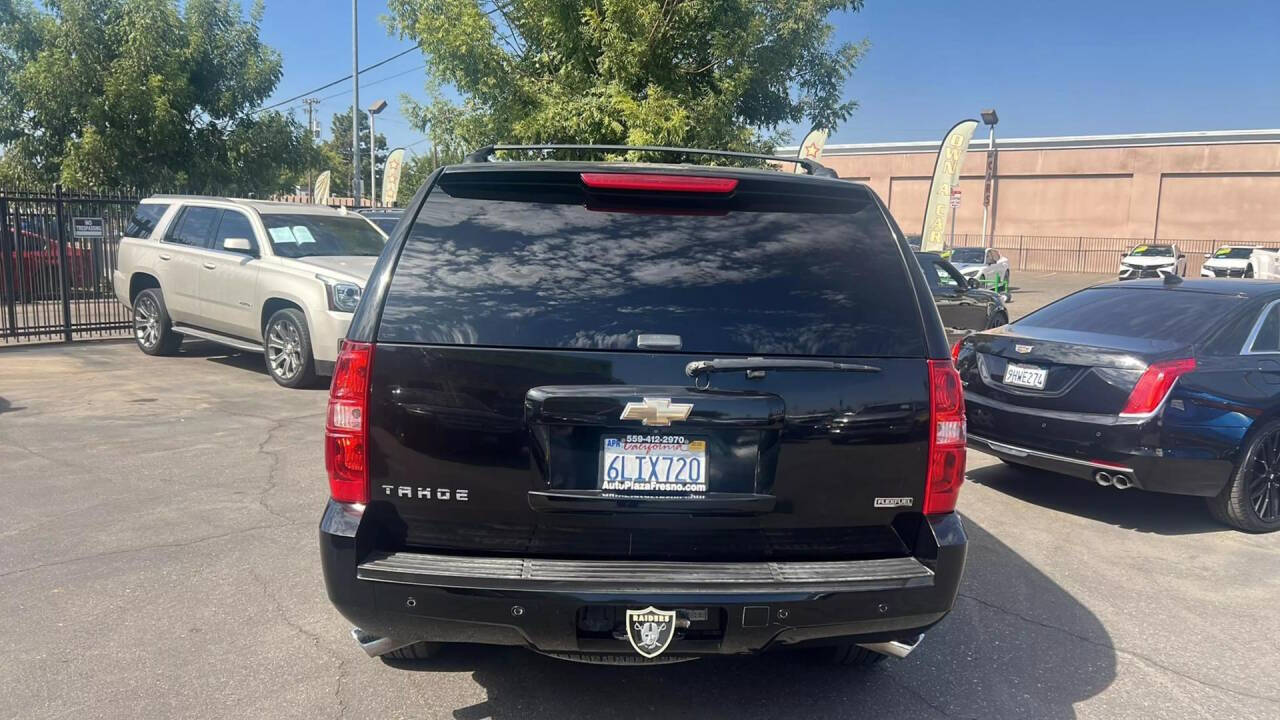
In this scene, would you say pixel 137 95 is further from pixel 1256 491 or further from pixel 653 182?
pixel 1256 491

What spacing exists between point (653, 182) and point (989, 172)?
48.9m

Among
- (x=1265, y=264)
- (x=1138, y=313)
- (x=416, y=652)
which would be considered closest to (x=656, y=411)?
(x=416, y=652)

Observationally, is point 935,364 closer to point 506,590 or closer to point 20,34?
point 506,590

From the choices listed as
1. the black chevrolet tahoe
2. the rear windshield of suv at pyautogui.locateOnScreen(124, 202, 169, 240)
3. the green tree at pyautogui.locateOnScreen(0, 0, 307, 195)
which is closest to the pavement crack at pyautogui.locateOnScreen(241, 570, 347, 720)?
the black chevrolet tahoe

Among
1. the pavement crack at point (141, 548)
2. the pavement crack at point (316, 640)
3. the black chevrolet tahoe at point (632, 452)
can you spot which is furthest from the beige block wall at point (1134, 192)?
the pavement crack at point (316, 640)

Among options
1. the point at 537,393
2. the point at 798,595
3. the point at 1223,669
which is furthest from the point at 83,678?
the point at 1223,669

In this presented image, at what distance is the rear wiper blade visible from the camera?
2.95 metres

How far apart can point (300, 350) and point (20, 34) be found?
12007 mm

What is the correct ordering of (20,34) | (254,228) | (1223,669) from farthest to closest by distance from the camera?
(20,34)
(254,228)
(1223,669)

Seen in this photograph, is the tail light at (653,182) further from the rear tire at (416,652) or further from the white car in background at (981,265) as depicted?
the white car in background at (981,265)

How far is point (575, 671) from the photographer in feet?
12.5

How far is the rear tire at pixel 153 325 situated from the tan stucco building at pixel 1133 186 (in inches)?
1839

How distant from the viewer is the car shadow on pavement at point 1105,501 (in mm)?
6277

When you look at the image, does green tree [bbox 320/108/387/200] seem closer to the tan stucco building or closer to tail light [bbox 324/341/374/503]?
the tan stucco building
